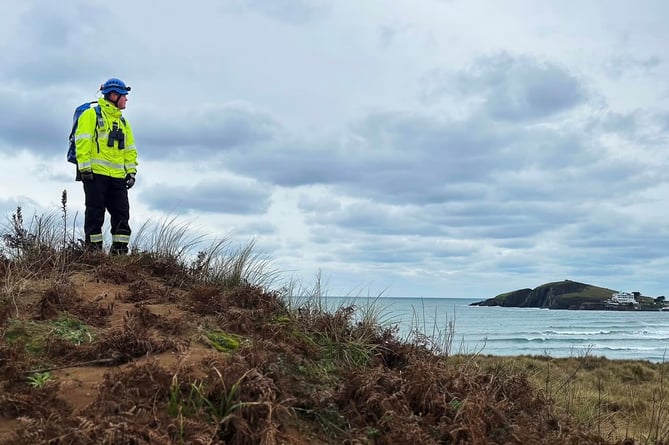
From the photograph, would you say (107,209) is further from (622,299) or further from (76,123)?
(622,299)

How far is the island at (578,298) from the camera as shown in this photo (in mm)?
111750

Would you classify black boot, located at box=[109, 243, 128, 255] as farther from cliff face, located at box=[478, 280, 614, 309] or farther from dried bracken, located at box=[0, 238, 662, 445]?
cliff face, located at box=[478, 280, 614, 309]

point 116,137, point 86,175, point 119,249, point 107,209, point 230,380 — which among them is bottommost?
point 230,380

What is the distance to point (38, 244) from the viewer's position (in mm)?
7465

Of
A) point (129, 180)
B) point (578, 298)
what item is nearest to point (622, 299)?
point (578, 298)

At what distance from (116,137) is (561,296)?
4731 inches

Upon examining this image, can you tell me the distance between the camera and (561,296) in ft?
386

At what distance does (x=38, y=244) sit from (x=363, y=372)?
489cm

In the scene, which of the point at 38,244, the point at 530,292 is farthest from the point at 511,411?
the point at 530,292

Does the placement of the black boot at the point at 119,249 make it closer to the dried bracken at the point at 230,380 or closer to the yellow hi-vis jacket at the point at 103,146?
the yellow hi-vis jacket at the point at 103,146

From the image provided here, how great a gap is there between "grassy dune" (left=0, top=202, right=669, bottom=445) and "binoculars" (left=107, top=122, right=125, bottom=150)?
1862 millimetres

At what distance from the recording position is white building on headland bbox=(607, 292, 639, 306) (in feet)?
358

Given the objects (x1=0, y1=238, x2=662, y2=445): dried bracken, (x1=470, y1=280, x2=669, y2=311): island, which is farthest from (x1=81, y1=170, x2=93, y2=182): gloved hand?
(x1=470, y1=280, x2=669, y2=311): island

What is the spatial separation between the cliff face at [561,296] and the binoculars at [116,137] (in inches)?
4559
